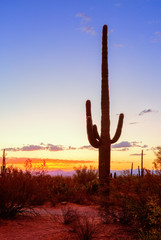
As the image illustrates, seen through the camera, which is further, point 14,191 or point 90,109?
point 90,109

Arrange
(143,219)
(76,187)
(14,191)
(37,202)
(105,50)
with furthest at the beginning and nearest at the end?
(105,50) → (76,187) → (37,202) → (14,191) → (143,219)

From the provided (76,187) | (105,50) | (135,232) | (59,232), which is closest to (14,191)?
(59,232)

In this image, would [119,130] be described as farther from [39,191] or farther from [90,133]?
[39,191]

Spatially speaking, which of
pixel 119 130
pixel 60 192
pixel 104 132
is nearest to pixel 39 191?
pixel 60 192

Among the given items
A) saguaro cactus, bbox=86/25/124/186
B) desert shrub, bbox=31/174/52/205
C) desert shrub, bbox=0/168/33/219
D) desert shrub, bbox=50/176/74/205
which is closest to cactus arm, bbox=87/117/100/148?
saguaro cactus, bbox=86/25/124/186

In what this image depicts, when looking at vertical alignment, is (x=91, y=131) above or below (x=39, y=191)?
above

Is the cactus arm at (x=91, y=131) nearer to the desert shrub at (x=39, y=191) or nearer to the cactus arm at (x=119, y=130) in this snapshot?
the cactus arm at (x=119, y=130)

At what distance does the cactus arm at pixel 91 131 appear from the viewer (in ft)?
58.5

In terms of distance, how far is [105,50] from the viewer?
19750 millimetres

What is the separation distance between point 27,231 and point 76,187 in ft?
31.4

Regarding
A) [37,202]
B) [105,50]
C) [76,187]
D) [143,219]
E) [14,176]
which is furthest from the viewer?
[105,50]

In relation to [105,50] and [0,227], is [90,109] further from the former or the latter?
[0,227]

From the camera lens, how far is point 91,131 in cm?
1784

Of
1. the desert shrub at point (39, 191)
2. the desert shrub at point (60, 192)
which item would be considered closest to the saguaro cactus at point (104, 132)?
the desert shrub at point (60, 192)
